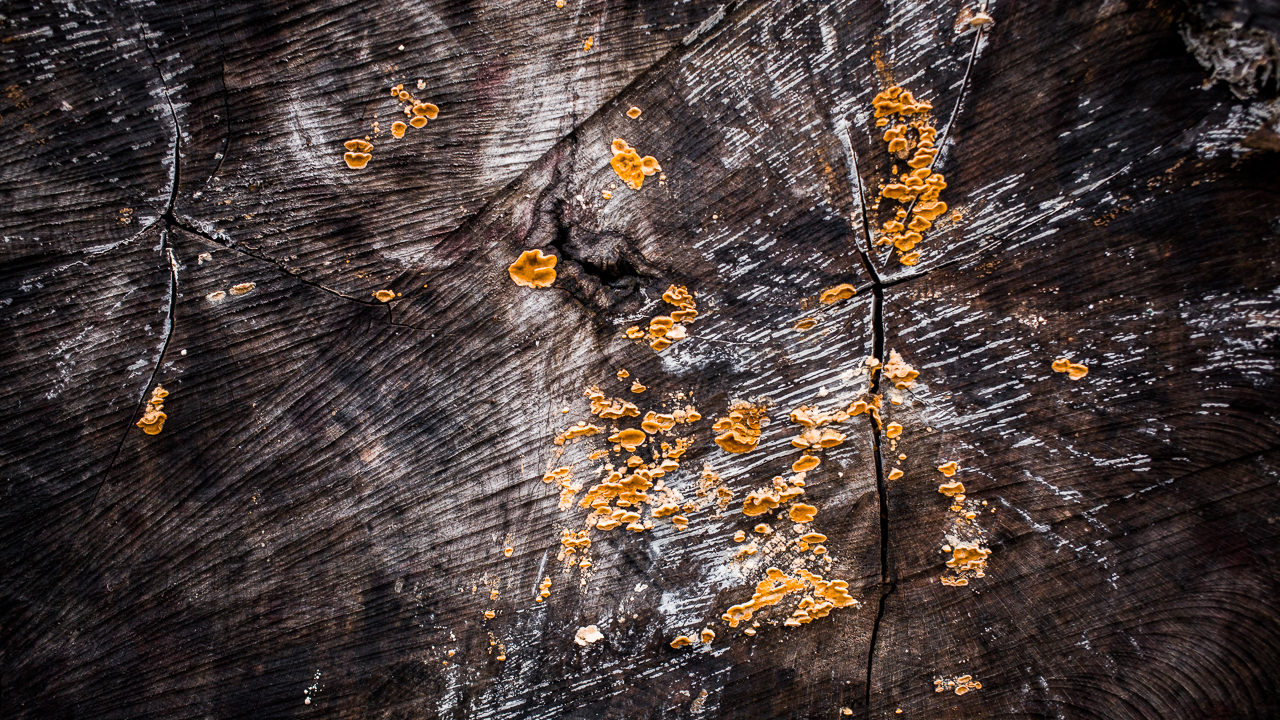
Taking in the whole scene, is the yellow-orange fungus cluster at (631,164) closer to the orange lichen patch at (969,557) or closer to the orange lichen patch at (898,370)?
the orange lichen patch at (898,370)

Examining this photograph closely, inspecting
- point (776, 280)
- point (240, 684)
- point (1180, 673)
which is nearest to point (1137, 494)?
point (1180, 673)

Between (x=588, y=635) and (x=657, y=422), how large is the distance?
1.97 ft

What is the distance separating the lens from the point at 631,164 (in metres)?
1.39

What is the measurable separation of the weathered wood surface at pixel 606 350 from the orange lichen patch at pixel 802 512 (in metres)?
0.03

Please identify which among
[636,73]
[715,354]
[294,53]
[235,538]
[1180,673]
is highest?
[294,53]

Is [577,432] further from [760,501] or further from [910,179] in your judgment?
[910,179]

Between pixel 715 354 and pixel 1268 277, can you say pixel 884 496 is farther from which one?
pixel 1268 277

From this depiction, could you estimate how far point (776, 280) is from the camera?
1.42m

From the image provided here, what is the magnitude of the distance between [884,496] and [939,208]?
709mm

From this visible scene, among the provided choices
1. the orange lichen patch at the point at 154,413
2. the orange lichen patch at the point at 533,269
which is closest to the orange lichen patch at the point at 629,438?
the orange lichen patch at the point at 533,269

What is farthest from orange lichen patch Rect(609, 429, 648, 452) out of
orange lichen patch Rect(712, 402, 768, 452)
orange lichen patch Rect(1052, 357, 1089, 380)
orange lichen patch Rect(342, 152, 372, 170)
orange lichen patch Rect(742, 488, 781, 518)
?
orange lichen patch Rect(1052, 357, 1089, 380)

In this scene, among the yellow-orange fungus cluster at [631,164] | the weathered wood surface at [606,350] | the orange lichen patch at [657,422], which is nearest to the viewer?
the weathered wood surface at [606,350]

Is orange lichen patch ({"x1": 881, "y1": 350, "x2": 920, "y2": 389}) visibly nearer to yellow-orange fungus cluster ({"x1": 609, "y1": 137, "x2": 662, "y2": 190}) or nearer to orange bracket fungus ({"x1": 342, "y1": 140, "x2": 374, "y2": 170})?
yellow-orange fungus cluster ({"x1": 609, "y1": 137, "x2": 662, "y2": 190})

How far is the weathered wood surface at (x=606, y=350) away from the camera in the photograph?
128 centimetres
